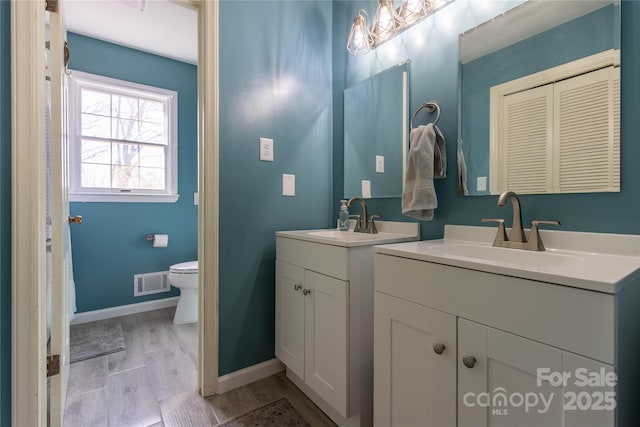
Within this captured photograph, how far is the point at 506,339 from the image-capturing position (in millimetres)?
731

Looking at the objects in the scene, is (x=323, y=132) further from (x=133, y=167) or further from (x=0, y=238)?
(x=133, y=167)

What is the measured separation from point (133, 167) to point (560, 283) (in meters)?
3.20

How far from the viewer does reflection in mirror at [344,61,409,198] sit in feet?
5.29

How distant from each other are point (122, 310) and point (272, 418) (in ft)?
6.61

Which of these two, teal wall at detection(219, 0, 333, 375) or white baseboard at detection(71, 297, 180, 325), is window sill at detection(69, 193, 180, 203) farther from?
teal wall at detection(219, 0, 333, 375)

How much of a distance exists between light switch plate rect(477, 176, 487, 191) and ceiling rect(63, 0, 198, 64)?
217cm

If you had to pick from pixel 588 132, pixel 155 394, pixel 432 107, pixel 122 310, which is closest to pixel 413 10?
pixel 432 107

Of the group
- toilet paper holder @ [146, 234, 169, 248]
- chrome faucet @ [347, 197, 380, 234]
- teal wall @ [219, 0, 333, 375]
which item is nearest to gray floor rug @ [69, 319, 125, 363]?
toilet paper holder @ [146, 234, 169, 248]

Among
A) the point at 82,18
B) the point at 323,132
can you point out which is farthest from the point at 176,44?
the point at 323,132

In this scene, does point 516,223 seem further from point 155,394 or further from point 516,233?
point 155,394

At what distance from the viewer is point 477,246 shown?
1.17m

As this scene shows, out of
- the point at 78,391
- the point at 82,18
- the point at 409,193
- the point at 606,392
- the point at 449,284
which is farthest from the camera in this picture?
the point at 82,18

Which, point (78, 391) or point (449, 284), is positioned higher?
point (449, 284)

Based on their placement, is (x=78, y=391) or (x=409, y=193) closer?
(x=409, y=193)
